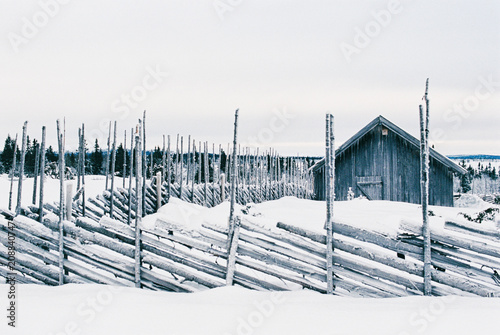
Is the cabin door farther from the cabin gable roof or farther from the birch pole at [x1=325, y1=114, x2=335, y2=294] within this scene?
the birch pole at [x1=325, y1=114, x2=335, y2=294]

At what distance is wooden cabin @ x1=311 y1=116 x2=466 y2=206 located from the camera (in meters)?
13.6

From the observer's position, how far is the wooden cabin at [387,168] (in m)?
13.6

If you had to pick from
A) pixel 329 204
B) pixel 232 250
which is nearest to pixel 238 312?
pixel 232 250

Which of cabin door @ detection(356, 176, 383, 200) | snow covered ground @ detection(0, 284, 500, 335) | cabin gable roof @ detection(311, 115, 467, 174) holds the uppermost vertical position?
cabin gable roof @ detection(311, 115, 467, 174)

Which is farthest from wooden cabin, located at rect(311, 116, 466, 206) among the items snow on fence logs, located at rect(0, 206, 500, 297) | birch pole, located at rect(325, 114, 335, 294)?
birch pole, located at rect(325, 114, 335, 294)

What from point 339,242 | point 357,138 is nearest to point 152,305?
point 339,242

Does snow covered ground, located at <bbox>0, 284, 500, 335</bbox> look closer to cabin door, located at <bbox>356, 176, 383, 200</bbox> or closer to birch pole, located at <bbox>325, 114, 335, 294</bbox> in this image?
birch pole, located at <bbox>325, 114, 335, 294</bbox>

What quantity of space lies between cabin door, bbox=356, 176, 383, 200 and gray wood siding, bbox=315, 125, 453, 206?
10cm

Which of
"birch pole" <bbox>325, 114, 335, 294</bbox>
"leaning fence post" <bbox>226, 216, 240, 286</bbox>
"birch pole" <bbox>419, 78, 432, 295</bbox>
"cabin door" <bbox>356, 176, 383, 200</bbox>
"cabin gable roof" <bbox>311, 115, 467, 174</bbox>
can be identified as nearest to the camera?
"birch pole" <bbox>419, 78, 432, 295</bbox>

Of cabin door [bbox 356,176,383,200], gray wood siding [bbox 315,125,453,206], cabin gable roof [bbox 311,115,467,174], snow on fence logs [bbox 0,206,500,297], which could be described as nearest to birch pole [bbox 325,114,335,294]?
snow on fence logs [bbox 0,206,500,297]

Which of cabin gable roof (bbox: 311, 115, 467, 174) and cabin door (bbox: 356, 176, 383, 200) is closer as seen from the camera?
cabin gable roof (bbox: 311, 115, 467, 174)

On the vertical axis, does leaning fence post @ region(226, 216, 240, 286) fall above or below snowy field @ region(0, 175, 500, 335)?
above

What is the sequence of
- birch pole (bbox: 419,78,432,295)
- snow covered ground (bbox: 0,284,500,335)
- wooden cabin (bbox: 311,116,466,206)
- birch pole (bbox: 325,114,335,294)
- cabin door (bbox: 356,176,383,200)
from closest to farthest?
1. snow covered ground (bbox: 0,284,500,335)
2. birch pole (bbox: 419,78,432,295)
3. birch pole (bbox: 325,114,335,294)
4. wooden cabin (bbox: 311,116,466,206)
5. cabin door (bbox: 356,176,383,200)

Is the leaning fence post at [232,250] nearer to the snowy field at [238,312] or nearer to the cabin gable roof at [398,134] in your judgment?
the snowy field at [238,312]
